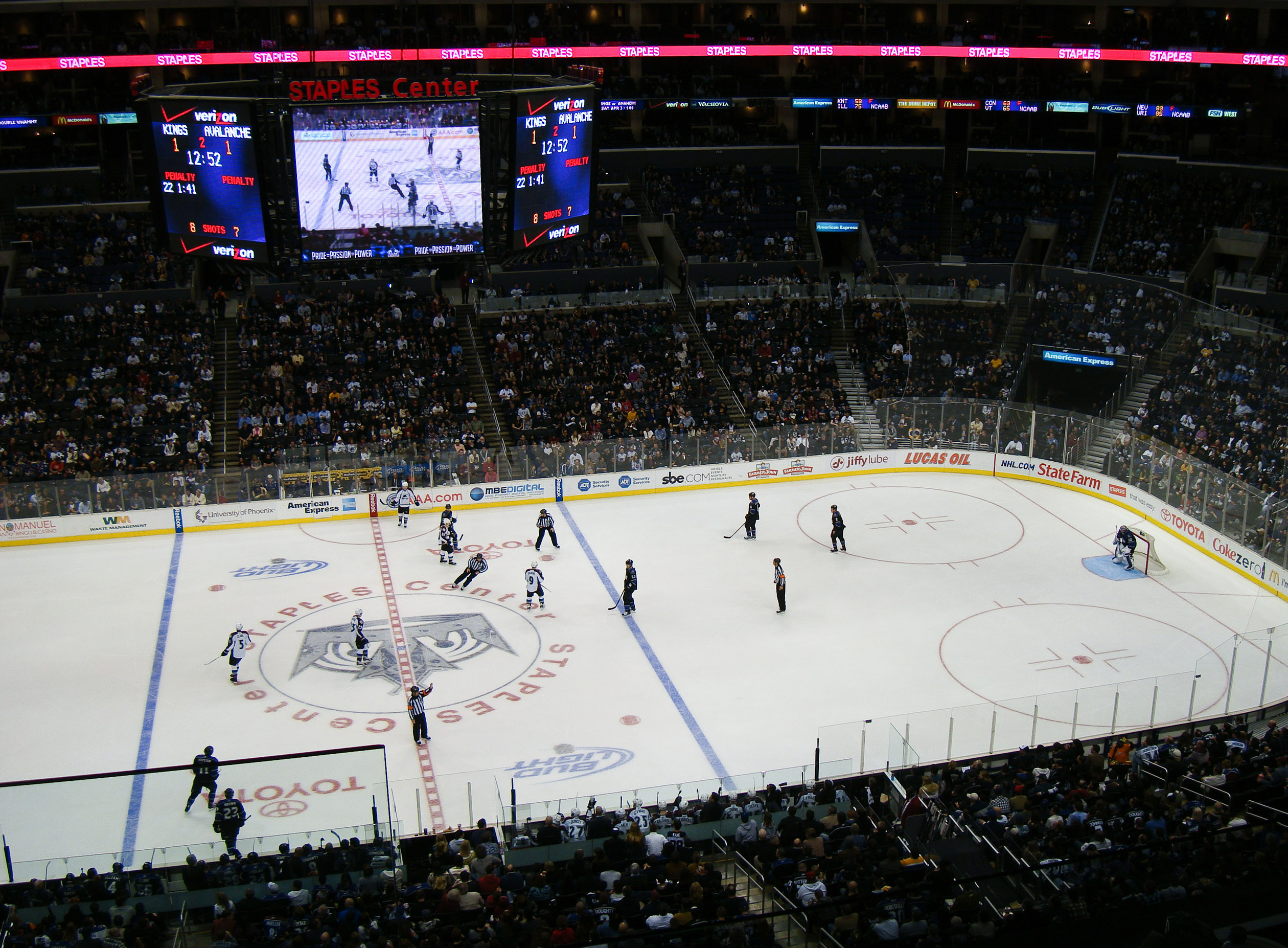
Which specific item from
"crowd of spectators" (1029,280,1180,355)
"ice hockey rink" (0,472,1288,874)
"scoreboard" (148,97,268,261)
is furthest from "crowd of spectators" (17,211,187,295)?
"crowd of spectators" (1029,280,1180,355)

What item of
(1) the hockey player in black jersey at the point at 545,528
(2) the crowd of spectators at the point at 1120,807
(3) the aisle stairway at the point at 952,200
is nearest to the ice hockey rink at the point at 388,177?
(1) the hockey player in black jersey at the point at 545,528

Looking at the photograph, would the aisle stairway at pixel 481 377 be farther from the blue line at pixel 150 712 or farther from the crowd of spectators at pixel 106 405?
the blue line at pixel 150 712

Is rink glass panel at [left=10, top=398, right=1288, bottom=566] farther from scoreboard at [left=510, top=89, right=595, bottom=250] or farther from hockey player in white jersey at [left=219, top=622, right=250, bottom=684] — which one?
scoreboard at [left=510, top=89, right=595, bottom=250]

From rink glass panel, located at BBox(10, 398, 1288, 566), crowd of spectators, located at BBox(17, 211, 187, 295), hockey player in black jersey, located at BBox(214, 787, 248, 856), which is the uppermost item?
crowd of spectators, located at BBox(17, 211, 187, 295)

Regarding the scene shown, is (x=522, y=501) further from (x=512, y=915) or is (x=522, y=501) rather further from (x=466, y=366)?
(x=512, y=915)

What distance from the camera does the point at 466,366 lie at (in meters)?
37.7

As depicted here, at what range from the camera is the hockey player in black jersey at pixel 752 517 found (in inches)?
1179

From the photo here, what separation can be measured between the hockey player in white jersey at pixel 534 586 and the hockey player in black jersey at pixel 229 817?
421 inches

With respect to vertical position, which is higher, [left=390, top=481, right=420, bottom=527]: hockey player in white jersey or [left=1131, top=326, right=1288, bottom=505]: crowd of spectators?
[left=1131, top=326, right=1288, bottom=505]: crowd of spectators

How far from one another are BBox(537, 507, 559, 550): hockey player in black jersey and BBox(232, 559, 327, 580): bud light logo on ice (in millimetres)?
5078

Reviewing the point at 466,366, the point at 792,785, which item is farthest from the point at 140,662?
the point at 466,366

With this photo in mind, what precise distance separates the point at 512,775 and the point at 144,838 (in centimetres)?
585

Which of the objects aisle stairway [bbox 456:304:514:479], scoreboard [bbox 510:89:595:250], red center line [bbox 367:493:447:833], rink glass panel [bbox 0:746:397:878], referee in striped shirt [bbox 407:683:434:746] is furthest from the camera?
aisle stairway [bbox 456:304:514:479]

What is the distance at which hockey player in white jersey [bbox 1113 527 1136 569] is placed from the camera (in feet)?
91.5
